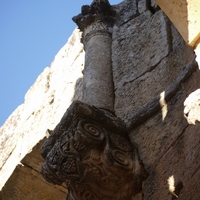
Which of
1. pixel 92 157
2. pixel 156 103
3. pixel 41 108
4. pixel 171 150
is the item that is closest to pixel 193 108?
pixel 171 150

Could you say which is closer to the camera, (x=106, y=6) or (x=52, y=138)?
(x=52, y=138)

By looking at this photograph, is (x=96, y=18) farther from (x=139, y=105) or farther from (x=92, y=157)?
(x=92, y=157)

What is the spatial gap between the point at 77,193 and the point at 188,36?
4.73 feet

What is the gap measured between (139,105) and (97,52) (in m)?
1.12

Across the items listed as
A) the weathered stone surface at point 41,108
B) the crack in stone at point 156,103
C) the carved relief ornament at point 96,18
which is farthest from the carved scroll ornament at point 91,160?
the weathered stone surface at point 41,108

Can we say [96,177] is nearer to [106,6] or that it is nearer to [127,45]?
[127,45]

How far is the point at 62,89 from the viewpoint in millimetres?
7469

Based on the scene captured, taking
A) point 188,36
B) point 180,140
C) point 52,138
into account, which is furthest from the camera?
point 52,138

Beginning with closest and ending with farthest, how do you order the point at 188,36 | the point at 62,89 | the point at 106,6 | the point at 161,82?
the point at 188,36, the point at 161,82, the point at 106,6, the point at 62,89

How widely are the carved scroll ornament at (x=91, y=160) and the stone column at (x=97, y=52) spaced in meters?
0.75

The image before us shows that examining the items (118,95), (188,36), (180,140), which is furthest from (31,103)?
(188,36)

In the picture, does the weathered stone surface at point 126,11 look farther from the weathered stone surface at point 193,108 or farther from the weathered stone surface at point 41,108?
the weathered stone surface at point 193,108

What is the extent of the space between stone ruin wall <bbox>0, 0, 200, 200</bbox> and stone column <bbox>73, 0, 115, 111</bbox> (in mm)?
74

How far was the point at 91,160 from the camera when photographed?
14.9 ft
